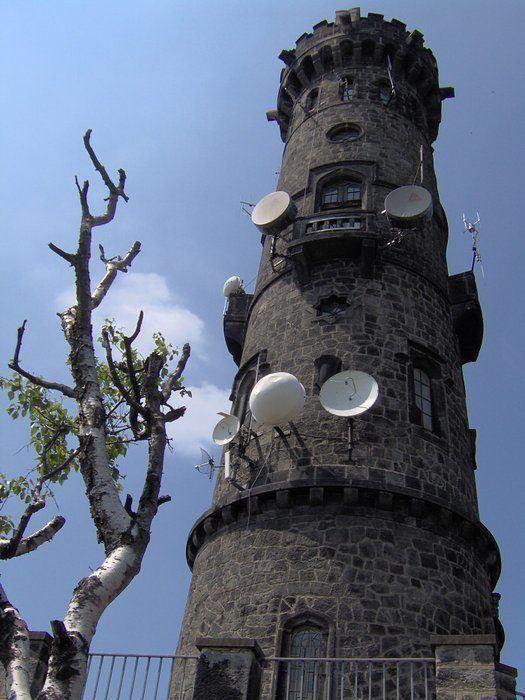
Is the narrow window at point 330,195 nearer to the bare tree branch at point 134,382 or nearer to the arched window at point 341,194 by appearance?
the arched window at point 341,194

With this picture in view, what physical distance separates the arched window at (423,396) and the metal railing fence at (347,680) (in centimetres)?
552

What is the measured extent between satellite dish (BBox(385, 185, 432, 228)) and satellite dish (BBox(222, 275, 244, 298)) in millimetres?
5519

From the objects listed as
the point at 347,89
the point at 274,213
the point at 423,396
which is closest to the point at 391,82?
the point at 347,89

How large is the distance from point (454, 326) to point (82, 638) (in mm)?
14746

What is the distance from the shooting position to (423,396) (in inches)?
650

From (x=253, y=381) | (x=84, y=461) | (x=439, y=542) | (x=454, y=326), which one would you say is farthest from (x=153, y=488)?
(x=454, y=326)

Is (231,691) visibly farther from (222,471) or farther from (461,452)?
(461,452)

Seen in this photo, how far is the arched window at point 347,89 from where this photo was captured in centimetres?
2384

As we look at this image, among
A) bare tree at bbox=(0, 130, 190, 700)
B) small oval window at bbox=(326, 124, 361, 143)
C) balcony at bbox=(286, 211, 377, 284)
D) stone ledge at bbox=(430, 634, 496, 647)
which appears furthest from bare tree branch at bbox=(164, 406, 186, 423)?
small oval window at bbox=(326, 124, 361, 143)

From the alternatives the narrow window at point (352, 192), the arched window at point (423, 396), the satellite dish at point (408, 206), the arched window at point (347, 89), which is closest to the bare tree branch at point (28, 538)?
the arched window at point (423, 396)

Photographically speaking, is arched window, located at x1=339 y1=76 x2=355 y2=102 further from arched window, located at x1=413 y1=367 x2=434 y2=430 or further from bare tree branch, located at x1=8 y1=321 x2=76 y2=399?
bare tree branch, located at x1=8 y1=321 x2=76 y2=399

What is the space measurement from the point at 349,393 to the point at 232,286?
8715 mm

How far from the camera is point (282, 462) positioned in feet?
48.0

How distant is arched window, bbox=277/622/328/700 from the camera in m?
11.6
